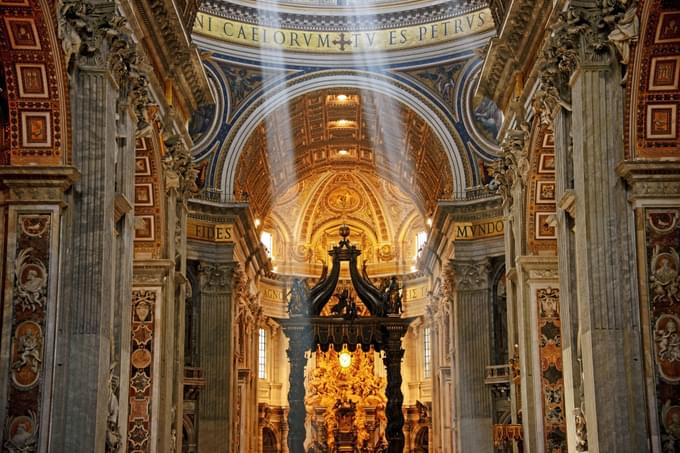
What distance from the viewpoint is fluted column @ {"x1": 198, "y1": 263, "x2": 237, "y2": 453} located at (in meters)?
32.4

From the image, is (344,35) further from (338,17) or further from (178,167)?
(178,167)

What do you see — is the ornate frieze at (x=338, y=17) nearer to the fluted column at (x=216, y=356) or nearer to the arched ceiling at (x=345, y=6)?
the arched ceiling at (x=345, y=6)

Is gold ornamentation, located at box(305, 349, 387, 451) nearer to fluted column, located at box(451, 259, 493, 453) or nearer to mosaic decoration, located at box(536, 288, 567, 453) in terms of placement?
fluted column, located at box(451, 259, 493, 453)

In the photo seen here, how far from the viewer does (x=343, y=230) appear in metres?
35.8

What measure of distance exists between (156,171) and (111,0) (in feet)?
17.6

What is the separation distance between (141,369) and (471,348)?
49.8 ft

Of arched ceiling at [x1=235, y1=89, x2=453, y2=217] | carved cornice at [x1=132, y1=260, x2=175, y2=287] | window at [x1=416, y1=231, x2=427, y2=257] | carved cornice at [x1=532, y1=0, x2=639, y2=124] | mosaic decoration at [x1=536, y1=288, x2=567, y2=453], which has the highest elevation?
arched ceiling at [x1=235, y1=89, x2=453, y2=217]

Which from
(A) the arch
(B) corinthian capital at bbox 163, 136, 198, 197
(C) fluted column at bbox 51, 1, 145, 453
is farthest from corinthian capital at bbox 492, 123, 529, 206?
(A) the arch

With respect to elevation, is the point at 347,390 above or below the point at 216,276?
below

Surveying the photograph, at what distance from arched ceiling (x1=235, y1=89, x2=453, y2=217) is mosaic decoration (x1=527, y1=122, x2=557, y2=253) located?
14.5 metres

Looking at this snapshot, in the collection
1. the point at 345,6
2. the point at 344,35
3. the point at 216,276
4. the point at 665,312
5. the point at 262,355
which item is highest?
the point at 345,6

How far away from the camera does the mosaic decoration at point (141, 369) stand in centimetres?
1958

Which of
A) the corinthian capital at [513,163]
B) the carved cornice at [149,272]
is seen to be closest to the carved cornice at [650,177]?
the corinthian capital at [513,163]

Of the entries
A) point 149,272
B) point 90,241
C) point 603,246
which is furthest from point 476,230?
point 90,241
